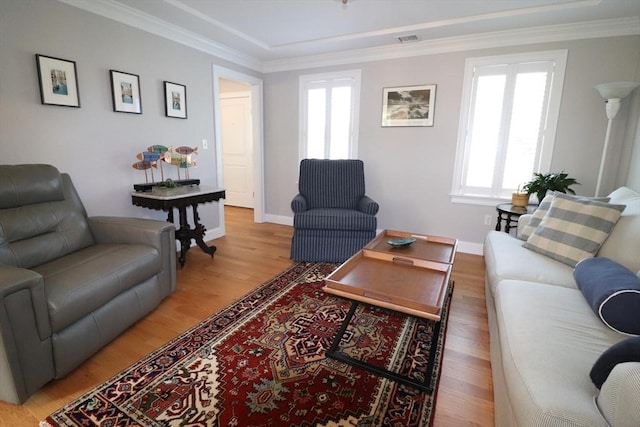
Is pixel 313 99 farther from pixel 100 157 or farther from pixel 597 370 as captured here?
pixel 597 370

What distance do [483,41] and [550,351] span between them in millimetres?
3258

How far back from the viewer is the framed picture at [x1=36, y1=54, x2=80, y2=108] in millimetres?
2260

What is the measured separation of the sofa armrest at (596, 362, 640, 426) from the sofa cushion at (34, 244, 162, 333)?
210 cm

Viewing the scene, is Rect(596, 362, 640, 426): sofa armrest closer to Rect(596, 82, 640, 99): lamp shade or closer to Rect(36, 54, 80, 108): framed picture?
Rect(596, 82, 640, 99): lamp shade

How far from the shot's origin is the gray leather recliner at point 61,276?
1.37 metres

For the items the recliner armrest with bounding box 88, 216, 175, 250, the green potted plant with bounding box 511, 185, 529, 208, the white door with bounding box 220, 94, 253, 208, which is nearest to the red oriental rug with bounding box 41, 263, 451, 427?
the recliner armrest with bounding box 88, 216, 175, 250

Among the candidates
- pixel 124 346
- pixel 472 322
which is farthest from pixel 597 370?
pixel 124 346

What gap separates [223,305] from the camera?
2.34 metres

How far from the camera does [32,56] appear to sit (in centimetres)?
221

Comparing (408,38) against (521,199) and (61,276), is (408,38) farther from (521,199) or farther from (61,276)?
(61,276)

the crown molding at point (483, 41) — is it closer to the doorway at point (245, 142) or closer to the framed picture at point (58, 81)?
the doorway at point (245, 142)

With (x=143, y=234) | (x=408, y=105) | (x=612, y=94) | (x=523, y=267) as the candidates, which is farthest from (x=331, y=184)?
(x=612, y=94)

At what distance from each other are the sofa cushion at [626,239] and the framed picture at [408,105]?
2144 millimetres

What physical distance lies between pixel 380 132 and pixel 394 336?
2.67 metres
